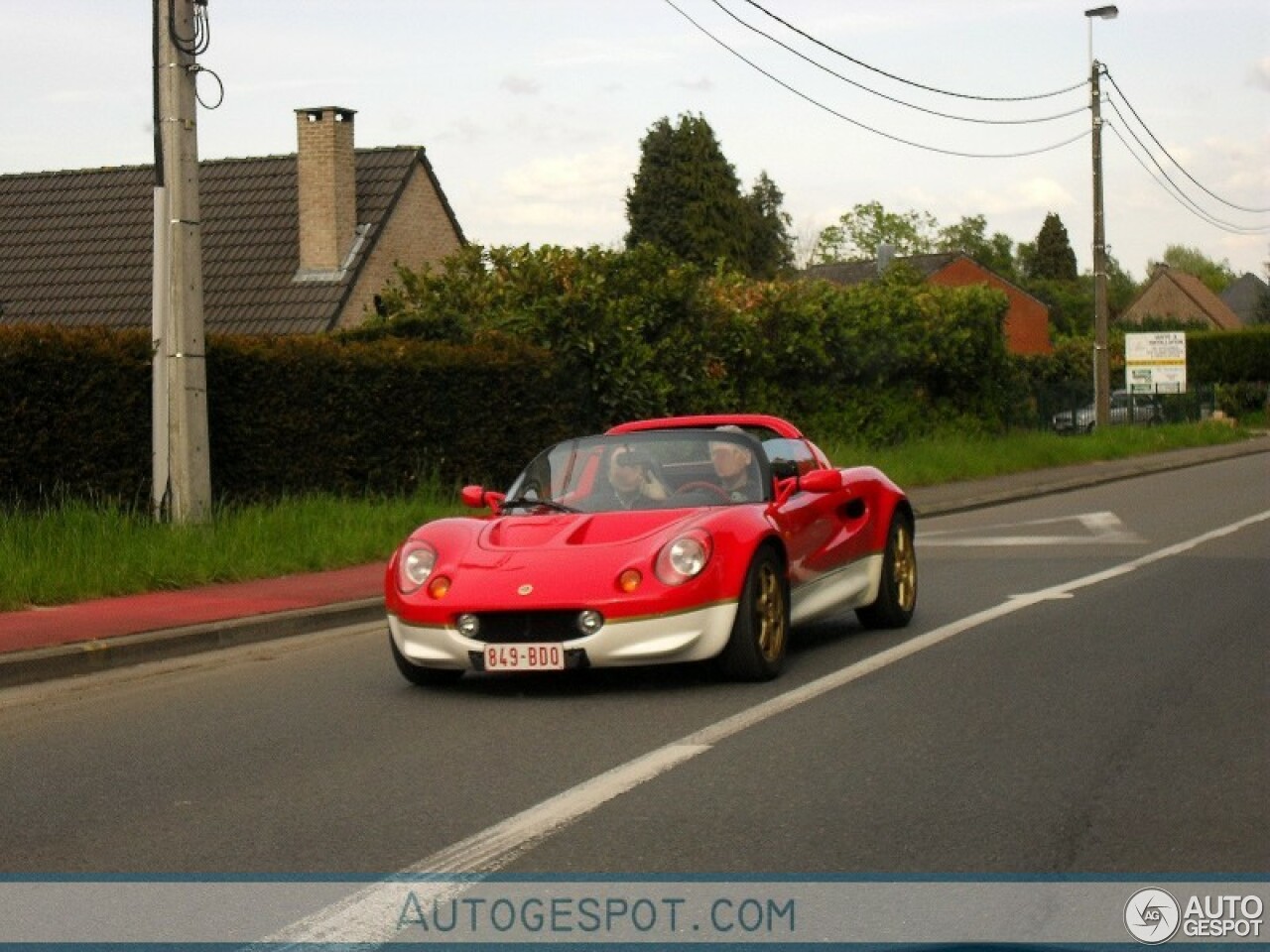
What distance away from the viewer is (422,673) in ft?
32.6

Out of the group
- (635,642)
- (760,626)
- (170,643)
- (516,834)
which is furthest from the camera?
(170,643)

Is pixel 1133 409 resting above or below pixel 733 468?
below

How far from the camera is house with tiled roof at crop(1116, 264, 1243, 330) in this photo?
135125mm

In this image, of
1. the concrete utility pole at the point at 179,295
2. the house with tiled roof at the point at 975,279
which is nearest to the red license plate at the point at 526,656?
the concrete utility pole at the point at 179,295

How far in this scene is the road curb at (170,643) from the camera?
10773mm

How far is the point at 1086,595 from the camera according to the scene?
44.7 feet

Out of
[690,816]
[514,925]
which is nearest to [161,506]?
[690,816]

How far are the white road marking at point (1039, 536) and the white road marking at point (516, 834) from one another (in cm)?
895

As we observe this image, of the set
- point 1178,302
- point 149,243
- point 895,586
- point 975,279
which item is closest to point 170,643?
point 895,586

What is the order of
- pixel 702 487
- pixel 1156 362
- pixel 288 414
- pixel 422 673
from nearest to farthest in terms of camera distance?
pixel 422 673 < pixel 702 487 < pixel 288 414 < pixel 1156 362

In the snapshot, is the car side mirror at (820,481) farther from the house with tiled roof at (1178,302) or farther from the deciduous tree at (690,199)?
the house with tiled roof at (1178,302)

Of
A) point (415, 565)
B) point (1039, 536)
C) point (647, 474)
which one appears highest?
point (647, 474)

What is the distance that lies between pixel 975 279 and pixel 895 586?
9545 centimetres

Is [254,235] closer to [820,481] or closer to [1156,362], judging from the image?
[1156,362]
